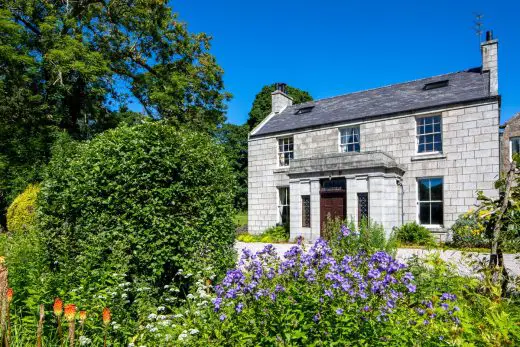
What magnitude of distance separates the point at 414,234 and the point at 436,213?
165 centimetres

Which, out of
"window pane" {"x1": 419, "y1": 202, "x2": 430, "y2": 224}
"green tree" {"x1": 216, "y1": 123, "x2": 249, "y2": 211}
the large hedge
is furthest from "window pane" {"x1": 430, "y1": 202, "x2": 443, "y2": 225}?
"green tree" {"x1": 216, "y1": 123, "x2": 249, "y2": 211}

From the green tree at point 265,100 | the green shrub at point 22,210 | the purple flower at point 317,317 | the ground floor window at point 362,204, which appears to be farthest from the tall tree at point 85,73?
the green tree at point 265,100

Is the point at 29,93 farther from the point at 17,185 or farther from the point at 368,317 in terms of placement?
the point at 368,317

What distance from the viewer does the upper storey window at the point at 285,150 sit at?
20.9m

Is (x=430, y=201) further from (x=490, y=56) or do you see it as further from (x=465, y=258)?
(x=465, y=258)

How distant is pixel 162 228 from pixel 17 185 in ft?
54.6

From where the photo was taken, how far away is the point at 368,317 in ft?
10.9

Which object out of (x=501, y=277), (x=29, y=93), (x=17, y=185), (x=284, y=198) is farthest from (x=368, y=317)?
(x=17, y=185)

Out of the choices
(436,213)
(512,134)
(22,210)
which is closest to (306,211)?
(436,213)

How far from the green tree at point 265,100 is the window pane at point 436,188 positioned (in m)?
26.6

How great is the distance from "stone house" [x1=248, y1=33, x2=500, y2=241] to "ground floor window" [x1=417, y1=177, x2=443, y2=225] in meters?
0.04

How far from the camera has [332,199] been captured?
54.3 feet

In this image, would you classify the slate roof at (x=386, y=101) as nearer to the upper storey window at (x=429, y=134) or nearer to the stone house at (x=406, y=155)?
the stone house at (x=406, y=155)

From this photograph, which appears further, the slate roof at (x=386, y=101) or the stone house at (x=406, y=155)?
the slate roof at (x=386, y=101)
